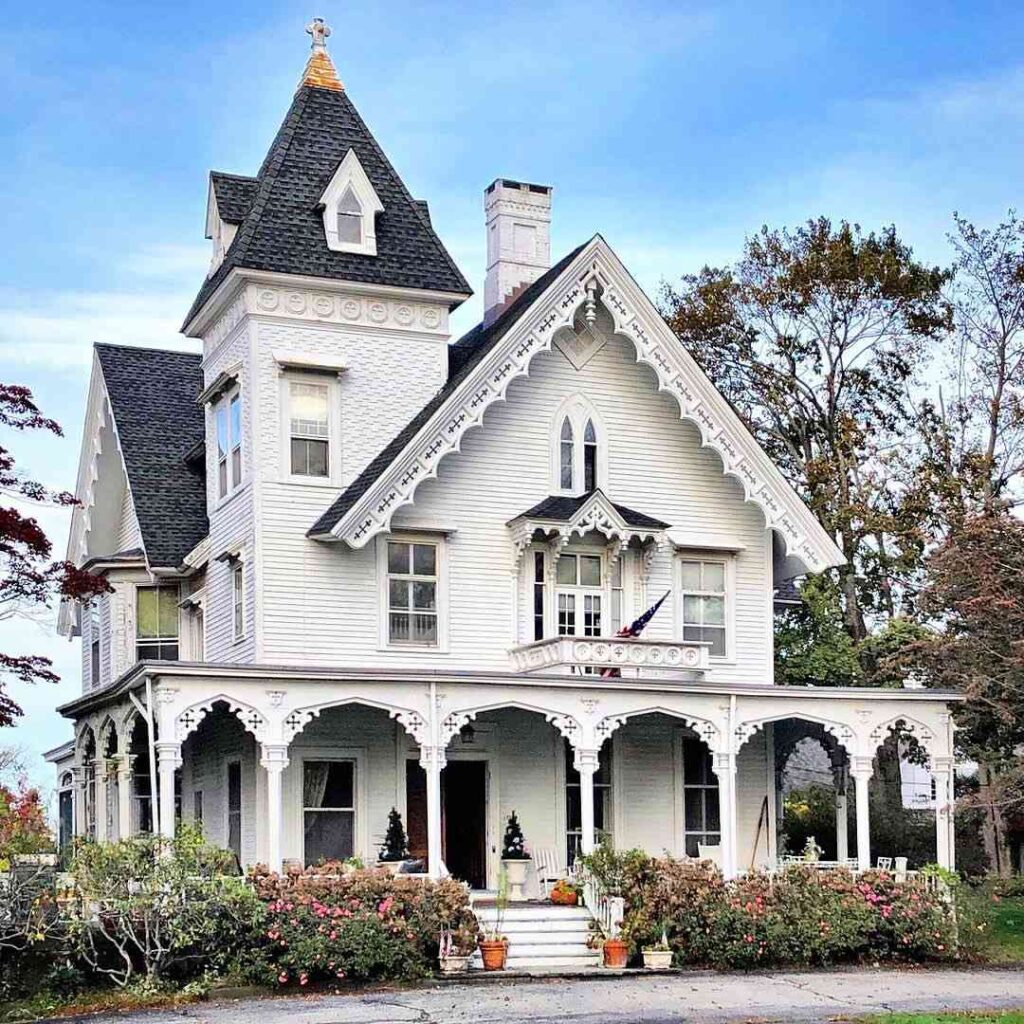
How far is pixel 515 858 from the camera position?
2759cm

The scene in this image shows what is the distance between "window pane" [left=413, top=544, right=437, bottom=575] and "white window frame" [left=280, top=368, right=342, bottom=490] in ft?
5.43

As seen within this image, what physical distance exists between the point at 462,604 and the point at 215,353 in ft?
20.1

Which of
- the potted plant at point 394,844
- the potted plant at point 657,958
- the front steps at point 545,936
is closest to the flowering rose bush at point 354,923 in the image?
the front steps at point 545,936

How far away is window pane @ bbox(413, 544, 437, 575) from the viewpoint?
28.2 metres

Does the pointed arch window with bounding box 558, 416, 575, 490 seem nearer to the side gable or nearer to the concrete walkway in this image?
the side gable

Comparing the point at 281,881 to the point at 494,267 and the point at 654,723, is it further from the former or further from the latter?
the point at 494,267

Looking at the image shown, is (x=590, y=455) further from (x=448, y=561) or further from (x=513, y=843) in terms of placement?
(x=513, y=843)

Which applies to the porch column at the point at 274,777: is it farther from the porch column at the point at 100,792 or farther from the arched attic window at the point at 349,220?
the arched attic window at the point at 349,220

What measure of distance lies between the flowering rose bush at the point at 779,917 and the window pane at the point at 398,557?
20.6 ft

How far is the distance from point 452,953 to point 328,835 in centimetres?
Answer: 501

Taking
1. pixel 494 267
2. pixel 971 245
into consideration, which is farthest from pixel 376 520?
pixel 971 245

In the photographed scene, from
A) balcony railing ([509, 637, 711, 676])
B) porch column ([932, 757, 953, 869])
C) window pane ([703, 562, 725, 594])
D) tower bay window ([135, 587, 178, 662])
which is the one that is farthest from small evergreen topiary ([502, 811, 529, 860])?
tower bay window ([135, 587, 178, 662])

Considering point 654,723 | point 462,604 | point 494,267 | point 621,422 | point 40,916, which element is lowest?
point 40,916

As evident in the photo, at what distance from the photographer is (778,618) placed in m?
37.8
